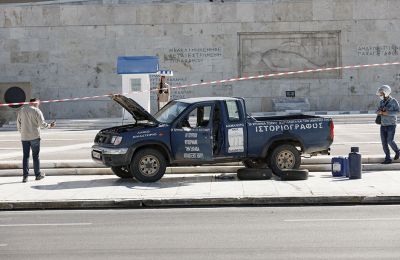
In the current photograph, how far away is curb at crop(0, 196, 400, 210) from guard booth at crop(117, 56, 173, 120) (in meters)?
15.2

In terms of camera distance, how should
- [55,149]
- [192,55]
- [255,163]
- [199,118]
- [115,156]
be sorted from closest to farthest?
[115,156]
[199,118]
[255,163]
[55,149]
[192,55]

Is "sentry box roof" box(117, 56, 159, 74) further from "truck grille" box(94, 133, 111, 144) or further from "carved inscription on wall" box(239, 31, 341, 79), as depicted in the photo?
"truck grille" box(94, 133, 111, 144)

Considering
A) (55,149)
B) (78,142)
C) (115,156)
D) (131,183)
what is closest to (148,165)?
(131,183)

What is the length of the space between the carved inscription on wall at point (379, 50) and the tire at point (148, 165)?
19437 millimetres

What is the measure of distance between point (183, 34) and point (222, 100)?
17551mm

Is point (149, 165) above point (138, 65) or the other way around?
the other way around

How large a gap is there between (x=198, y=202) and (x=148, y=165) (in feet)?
7.73

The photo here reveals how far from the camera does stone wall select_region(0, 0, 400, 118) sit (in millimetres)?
32312

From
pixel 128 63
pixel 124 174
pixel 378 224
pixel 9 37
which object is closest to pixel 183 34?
pixel 128 63

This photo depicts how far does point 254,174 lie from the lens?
1520cm

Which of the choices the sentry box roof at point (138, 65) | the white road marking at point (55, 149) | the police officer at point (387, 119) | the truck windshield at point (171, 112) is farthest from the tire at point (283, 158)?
the sentry box roof at point (138, 65)

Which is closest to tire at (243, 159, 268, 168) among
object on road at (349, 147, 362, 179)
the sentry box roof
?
object on road at (349, 147, 362, 179)

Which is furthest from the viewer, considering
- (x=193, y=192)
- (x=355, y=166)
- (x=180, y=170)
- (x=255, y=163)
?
(x=180, y=170)

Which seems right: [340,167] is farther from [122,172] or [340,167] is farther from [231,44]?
[231,44]
